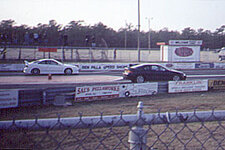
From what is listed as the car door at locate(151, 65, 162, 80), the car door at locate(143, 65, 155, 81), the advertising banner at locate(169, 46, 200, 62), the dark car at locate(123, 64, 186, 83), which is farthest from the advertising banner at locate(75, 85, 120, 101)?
the advertising banner at locate(169, 46, 200, 62)

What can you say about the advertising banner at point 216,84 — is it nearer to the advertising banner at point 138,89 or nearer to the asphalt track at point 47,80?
the advertising banner at point 138,89

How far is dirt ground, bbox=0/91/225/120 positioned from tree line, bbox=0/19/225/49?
22836 mm

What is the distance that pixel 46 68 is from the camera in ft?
80.4

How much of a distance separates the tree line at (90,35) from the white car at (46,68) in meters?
10.4

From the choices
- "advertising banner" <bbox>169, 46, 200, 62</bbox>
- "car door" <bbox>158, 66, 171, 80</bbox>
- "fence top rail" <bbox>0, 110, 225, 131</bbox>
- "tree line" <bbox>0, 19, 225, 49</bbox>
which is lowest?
"car door" <bbox>158, 66, 171, 80</bbox>

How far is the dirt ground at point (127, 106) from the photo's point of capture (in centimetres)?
1031

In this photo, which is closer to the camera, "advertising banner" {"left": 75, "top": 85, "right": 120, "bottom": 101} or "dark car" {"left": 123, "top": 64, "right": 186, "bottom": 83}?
"advertising banner" {"left": 75, "top": 85, "right": 120, "bottom": 101}

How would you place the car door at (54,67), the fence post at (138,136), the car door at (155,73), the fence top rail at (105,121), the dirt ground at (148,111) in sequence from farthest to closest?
the car door at (54,67) → the car door at (155,73) → the dirt ground at (148,111) → the fence post at (138,136) → the fence top rail at (105,121)

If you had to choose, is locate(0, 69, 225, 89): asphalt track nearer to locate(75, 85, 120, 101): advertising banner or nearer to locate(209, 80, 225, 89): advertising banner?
locate(75, 85, 120, 101): advertising banner

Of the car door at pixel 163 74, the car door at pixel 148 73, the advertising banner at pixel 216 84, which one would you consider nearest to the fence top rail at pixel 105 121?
the advertising banner at pixel 216 84

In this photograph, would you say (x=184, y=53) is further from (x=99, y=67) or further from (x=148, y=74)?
(x=148, y=74)

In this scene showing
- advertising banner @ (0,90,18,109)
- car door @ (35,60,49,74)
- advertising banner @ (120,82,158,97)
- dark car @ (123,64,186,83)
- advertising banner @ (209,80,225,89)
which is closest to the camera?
advertising banner @ (0,90,18,109)

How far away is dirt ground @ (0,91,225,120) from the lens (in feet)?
33.8

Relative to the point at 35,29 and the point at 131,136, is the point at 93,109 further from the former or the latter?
the point at 35,29
